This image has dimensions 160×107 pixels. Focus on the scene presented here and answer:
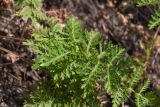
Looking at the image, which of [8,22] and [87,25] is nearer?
[8,22]

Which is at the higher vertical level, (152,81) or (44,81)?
(44,81)

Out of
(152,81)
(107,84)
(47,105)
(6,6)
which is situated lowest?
(152,81)

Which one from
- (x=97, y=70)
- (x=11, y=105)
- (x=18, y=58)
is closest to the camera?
(x=97, y=70)

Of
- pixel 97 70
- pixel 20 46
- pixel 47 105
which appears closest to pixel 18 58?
pixel 20 46

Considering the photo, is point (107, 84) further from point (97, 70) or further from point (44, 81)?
point (44, 81)

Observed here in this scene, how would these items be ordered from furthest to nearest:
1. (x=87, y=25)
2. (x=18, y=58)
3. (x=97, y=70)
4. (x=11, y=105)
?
(x=87, y=25) → (x=18, y=58) → (x=11, y=105) → (x=97, y=70)

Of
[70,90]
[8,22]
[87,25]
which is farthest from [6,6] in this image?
[70,90]

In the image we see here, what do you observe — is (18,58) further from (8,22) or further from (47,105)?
(47,105)
